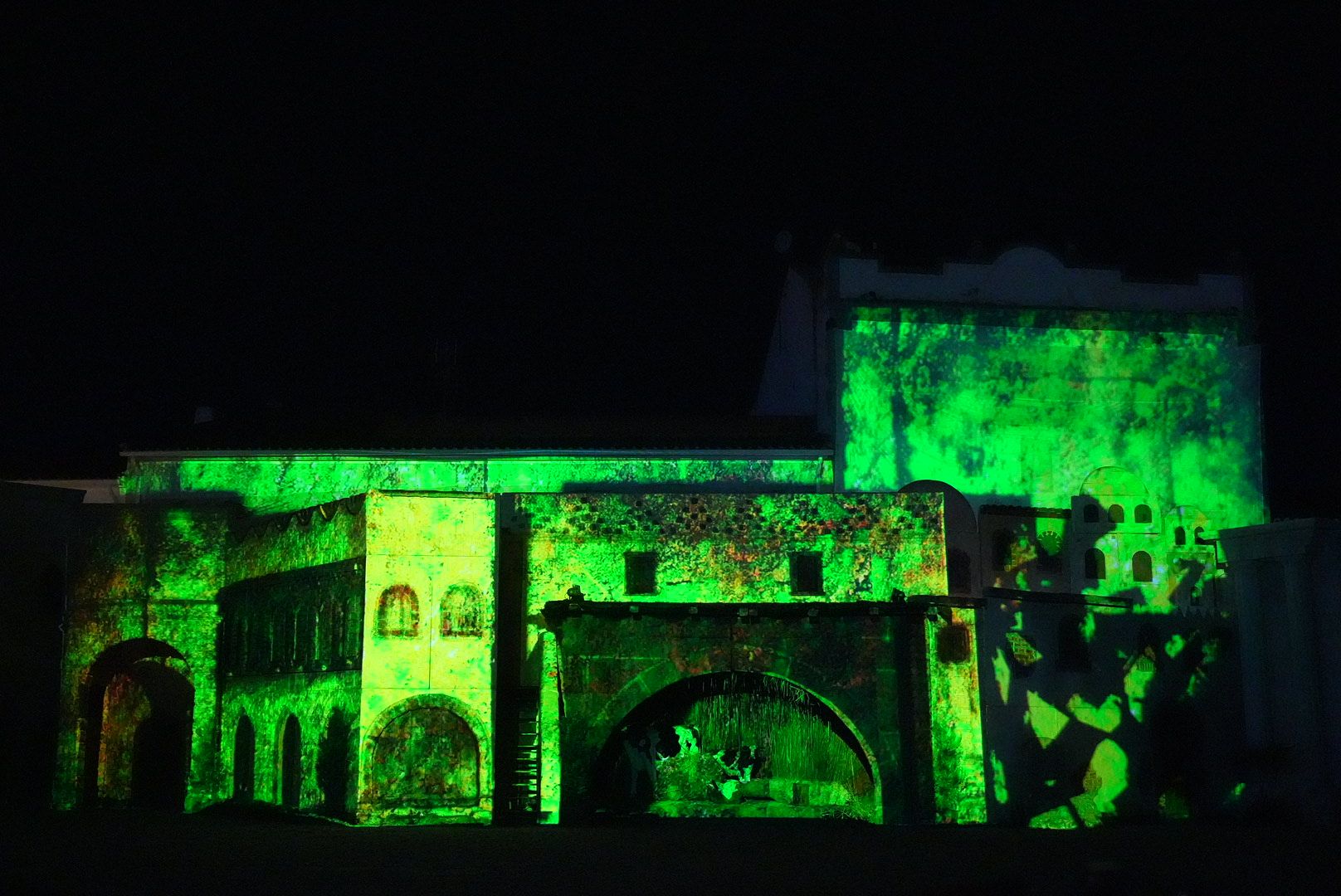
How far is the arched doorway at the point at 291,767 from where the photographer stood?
29812 millimetres

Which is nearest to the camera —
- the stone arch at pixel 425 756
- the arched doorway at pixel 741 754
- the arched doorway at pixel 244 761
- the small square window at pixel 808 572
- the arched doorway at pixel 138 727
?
the stone arch at pixel 425 756

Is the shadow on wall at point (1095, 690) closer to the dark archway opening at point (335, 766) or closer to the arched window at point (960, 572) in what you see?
the arched window at point (960, 572)

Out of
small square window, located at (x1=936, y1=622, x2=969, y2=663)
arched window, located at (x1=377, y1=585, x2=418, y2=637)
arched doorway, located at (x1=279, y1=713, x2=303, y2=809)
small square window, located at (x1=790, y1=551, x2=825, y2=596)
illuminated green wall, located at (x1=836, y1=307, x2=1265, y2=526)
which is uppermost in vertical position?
illuminated green wall, located at (x1=836, y1=307, x2=1265, y2=526)

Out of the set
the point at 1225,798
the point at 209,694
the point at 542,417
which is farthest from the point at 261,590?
the point at 1225,798

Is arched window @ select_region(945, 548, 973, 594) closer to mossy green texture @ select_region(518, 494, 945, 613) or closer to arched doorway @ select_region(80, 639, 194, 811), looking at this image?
mossy green texture @ select_region(518, 494, 945, 613)

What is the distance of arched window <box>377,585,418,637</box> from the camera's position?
2858cm

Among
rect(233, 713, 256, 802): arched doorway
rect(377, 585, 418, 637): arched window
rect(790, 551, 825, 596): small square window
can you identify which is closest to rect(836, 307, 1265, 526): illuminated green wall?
rect(790, 551, 825, 596): small square window

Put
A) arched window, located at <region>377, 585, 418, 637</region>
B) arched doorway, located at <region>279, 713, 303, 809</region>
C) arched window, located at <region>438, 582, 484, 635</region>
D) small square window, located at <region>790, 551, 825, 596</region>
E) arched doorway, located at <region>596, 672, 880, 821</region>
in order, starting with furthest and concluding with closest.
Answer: small square window, located at <region>790, 551, 825, 596</region>, arched doorway, located at <region>596, 672, 880, 821</region>, arched doorway, located at <region>279, 713, 303, 809</region>, arched window, located at <region>438, 582, 484, 635</region>, arched window, located at <region>377, 585, 418, 637</region>

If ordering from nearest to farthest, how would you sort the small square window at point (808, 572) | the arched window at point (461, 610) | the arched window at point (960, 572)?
the arched window at point (461, 610) < the small square window at point (808, 572) < the arched window at point (960, 572)

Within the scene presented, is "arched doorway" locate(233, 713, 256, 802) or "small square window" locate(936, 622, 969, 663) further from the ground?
"small square window" locate(936, 622, 969, 663)

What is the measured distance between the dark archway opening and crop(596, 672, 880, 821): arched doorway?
204 inches

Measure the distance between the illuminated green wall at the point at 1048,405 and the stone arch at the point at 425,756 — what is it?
9997 mm

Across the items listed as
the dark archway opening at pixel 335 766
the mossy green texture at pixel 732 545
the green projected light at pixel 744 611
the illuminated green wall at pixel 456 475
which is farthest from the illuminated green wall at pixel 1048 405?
the dark archway opening at pixel 335 766

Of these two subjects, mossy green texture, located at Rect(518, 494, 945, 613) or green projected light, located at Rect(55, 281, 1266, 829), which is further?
mossy green texture, located at Rect(518, 494, 945, 613)
